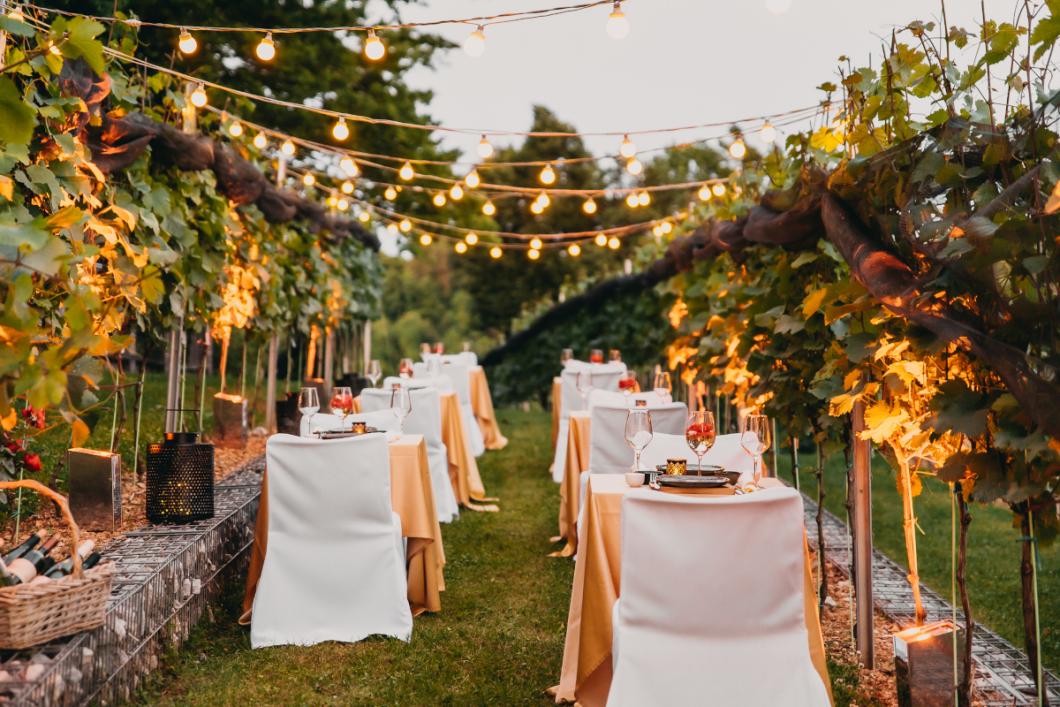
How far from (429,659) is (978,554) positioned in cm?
345

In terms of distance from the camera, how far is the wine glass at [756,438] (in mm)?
2809

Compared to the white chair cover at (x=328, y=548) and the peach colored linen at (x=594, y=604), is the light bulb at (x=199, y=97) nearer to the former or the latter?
the white chair cover at (x=328, y=548)

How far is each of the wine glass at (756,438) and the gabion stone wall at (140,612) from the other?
1.94m

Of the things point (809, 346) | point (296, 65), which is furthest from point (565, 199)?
point (809, 346)

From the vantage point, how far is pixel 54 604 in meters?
2.23

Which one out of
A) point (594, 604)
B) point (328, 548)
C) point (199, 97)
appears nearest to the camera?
point (594, 604)

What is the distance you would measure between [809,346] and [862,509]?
639 mm

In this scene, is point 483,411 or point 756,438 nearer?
point 756,438

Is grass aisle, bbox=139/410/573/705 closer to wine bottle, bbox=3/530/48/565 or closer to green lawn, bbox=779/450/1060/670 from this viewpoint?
wine bottle, bbox=3/530/48/565

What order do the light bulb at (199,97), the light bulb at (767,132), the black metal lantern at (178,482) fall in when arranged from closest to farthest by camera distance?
the black metal lantern at (178,482)
the light bulb at (199,97)
the light bulb at (767,132)

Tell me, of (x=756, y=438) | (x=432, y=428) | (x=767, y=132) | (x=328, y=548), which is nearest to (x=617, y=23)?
(x=756, y=438)

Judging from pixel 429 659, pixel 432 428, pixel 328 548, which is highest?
pixel 432 428

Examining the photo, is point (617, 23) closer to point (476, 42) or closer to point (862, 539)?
point (476, 42)

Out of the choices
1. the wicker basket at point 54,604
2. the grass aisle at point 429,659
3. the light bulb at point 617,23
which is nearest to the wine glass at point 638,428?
the grass aisle at point 429,659
